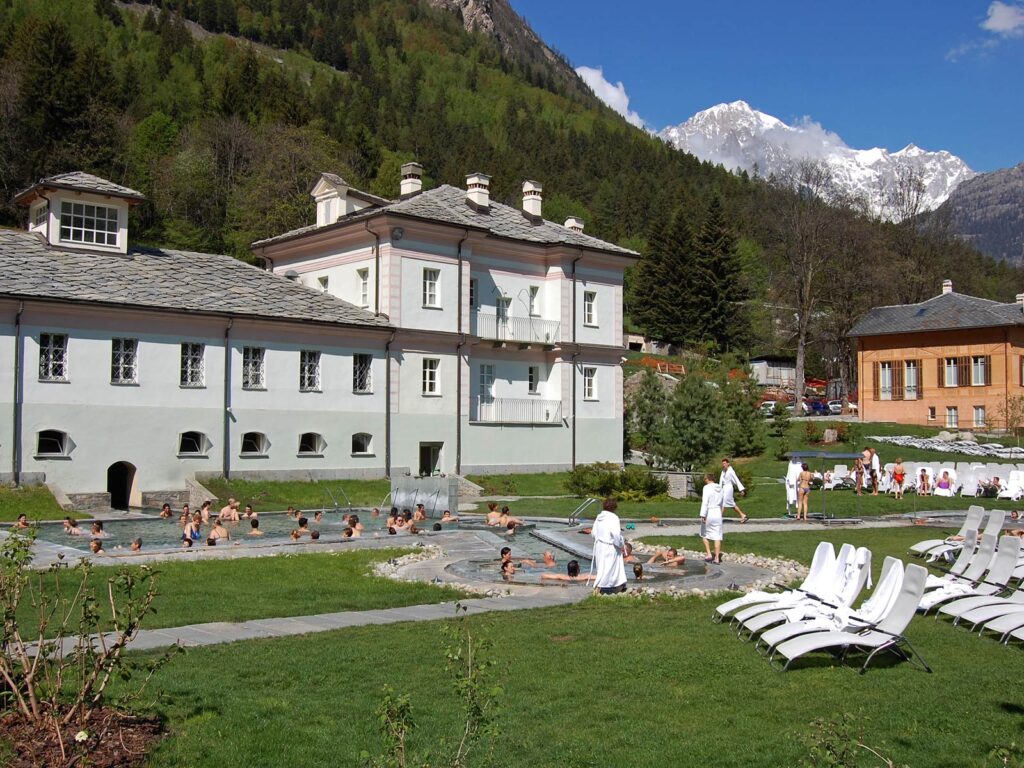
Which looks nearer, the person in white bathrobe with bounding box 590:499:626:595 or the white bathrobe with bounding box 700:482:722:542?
the person in white bathrobe with bounding box 590:499:626:595

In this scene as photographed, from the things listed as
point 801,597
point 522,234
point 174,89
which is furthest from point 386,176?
point 801,597

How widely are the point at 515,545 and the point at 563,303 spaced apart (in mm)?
24683

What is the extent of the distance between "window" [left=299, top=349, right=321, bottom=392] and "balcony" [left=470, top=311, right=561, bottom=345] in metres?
7.79

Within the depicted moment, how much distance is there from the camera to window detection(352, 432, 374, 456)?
→ 1551 inches

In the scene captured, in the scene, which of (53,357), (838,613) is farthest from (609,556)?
(53,357)

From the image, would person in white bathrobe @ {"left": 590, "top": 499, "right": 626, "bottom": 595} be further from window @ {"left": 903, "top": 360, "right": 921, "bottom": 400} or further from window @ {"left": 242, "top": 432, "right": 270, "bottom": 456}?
window @ {"left": 903, "top": 360, "right": 921, "bottom": 400}

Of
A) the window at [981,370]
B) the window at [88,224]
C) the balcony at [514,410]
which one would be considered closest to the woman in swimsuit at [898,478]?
the balcony at [514,410]

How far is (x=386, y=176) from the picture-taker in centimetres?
9344

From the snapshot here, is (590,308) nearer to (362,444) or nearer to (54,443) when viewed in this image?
(362,444)

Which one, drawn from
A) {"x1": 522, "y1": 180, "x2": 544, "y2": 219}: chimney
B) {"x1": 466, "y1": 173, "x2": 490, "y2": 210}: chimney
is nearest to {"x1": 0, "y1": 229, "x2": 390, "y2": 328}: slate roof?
{"x1": 466, "y1": 173, "x2": 490, "y2": 210}: chimney

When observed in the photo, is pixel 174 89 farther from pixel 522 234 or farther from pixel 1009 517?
pixel 1009 517

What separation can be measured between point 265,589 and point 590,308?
111 feet

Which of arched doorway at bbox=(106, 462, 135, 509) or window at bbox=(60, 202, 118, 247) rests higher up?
window at bbox=(60, 202, 118, 247)

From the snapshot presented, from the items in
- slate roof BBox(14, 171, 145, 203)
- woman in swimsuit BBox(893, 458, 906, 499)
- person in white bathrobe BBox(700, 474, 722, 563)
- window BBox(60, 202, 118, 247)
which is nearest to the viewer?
person in white bathrobe BBox(700, 474, 722, 563)
